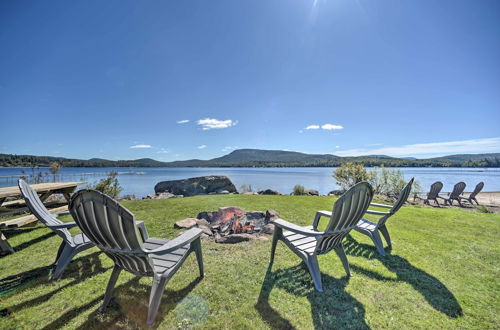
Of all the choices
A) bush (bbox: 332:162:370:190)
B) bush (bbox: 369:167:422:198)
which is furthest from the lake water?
bush (bbox: 369:167:422:198)

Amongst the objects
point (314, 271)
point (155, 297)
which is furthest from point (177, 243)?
point (314, 271)

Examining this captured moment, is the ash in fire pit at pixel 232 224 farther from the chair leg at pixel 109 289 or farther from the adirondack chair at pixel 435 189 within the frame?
the adirondack chair at pixel 435 189

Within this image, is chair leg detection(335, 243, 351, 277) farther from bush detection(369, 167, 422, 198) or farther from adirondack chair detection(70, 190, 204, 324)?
bush detection(369, 167, 422, 198)

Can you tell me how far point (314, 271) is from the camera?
7.70ft

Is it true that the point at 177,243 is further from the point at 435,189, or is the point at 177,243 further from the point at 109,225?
the point at 435,189

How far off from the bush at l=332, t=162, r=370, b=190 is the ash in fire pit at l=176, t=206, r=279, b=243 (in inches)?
324

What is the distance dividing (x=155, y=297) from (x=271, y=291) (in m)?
1.27

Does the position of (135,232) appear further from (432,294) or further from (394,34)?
(394,34)

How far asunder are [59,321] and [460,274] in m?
4.82

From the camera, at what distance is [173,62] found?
9.51 m

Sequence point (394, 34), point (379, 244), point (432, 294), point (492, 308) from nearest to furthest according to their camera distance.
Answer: point (492, 308), point (432, 294), point (379, 244), point (394, 34)

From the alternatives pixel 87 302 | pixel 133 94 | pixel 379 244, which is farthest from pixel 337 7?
pixel 133 94

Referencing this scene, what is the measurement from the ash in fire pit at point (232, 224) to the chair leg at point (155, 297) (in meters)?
1.95

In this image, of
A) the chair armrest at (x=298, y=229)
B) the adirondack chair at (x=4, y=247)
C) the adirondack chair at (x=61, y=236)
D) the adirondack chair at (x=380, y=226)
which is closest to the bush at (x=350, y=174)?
the adirondack chair at (x=380, y=226)
